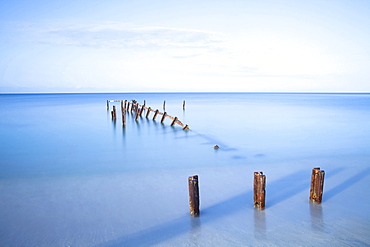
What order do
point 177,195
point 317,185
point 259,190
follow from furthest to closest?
point 177,195
point 317,185
point 259,190

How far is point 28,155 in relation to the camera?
12.1 metres

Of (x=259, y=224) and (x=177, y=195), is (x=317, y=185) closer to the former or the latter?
(x=259, y=224)

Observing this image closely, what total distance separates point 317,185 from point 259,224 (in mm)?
1943

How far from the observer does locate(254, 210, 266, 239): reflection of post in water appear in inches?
214

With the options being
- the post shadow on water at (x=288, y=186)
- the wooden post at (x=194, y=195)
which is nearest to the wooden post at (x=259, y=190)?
the post shadow on water at (x=288, y=186)

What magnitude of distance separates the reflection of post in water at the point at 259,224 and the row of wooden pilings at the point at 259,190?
0.64 feet

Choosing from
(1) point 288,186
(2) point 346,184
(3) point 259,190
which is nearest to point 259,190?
(3) point 259,190

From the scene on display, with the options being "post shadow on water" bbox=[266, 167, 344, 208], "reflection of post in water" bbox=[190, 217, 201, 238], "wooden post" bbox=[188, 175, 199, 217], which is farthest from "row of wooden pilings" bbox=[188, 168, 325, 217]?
"post shadow on water" bbox=[266, 167, 344, 208]

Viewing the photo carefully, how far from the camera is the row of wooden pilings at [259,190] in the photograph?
5916mm

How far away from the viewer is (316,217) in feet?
19.8

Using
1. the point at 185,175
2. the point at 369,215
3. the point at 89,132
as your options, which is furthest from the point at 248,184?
the point at 89,132

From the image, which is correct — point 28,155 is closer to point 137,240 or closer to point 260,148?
point 137,240

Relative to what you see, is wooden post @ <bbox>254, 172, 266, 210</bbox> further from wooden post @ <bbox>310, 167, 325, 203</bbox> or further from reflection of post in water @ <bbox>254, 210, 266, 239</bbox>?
wooden post @ <bbox>310, 167, 325, 203</bbox>

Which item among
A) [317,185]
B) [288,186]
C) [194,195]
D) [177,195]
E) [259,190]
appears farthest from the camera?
[288,186]
